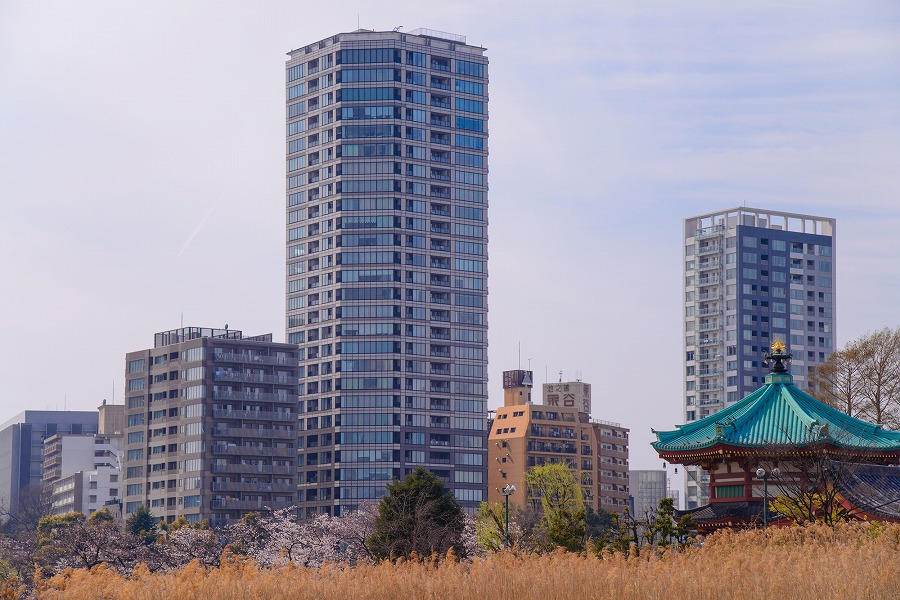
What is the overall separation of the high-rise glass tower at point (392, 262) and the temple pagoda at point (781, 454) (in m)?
90.4

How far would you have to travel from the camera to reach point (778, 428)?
55125 mm

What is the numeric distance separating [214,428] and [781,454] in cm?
9304

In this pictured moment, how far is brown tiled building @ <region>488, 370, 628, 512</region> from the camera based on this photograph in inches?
6240

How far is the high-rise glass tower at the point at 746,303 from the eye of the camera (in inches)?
7131

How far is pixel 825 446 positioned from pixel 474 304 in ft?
338

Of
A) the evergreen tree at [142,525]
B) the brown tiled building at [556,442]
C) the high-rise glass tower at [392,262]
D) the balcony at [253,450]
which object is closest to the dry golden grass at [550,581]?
the evergreen tree at [142,525]

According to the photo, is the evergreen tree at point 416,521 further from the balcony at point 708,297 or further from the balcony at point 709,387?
the balcony at point 708,297

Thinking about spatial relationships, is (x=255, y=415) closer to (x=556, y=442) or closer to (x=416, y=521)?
(x=556, y=442)

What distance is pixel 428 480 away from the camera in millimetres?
68188

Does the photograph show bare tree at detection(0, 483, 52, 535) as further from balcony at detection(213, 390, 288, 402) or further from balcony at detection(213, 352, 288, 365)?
balcony at detection(213, 352, 288, 365)

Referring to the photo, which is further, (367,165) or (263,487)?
(367,165)

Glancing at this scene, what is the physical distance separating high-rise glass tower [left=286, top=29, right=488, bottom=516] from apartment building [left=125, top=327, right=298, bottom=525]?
29.0 feet

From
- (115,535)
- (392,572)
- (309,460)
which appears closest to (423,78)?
(309,460)

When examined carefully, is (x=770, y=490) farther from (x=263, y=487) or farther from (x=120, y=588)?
(x=263, y=487)
